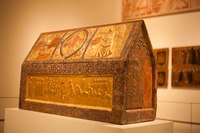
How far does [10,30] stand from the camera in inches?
271

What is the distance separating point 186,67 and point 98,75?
128 inches

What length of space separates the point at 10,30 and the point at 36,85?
134 inches

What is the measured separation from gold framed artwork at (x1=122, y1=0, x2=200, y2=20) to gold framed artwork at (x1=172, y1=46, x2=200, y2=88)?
2.77ft

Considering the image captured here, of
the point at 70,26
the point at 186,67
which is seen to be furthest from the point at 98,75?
the point at 70,26

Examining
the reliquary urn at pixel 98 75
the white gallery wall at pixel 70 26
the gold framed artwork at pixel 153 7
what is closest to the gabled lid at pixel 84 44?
the reliquary urn at pixel 98 75

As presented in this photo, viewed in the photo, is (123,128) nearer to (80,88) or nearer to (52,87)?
(80,88)

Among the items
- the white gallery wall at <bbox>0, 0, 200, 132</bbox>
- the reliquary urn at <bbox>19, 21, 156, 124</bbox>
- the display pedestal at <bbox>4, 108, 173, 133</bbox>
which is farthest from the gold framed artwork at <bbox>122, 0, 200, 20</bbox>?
the display pedestal at <bbox>4, 108, 173, 133</bbox>

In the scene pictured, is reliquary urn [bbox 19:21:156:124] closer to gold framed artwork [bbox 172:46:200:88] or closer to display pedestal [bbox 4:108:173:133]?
display pedestal [bbox 4:108:173:133]

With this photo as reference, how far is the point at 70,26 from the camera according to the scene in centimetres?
721

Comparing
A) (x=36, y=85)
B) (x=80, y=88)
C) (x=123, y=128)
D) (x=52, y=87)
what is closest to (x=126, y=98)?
(x=123, y=128)

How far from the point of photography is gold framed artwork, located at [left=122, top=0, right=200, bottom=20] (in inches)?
235

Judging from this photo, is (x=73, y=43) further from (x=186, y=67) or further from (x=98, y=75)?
(x=186, y=67)

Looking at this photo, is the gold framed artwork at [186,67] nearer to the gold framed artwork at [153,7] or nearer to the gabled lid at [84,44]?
the gold framed artwork at [153,7]

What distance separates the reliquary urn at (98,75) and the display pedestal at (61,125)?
0.14 m
